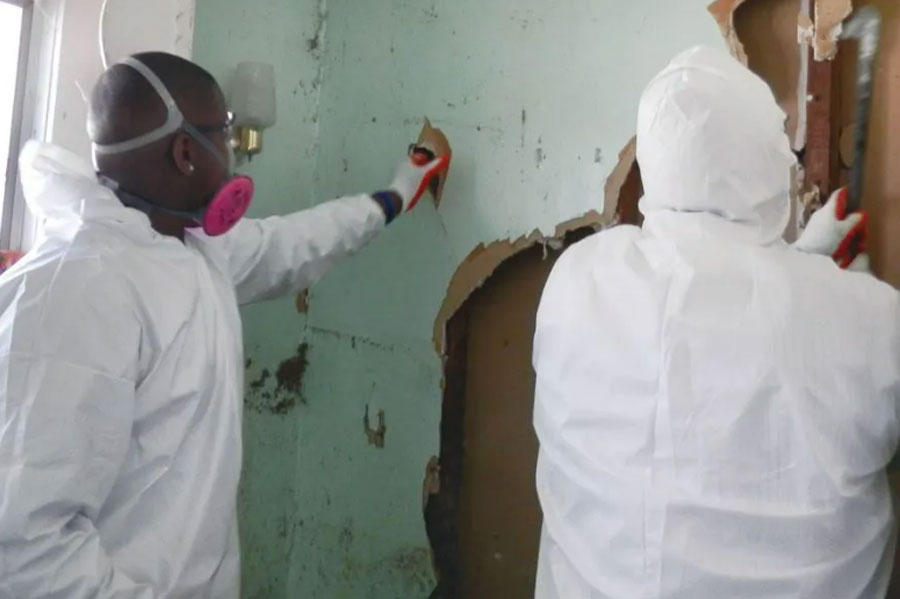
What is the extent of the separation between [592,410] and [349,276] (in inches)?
37.6

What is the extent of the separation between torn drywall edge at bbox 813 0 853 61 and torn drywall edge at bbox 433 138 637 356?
1.11 feet

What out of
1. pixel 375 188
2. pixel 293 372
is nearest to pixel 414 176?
pixel 375 188

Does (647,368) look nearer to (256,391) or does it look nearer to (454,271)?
(454,271)

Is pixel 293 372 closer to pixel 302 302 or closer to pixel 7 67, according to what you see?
pixel 302 302

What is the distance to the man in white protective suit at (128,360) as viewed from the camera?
1111 millimetres

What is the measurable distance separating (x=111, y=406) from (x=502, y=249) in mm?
875

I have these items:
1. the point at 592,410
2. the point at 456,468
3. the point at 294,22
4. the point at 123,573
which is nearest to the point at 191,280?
the point at 123,573

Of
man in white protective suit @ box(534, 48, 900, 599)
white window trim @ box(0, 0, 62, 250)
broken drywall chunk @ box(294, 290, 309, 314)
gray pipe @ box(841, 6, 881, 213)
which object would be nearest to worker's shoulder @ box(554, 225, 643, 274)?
man in white protective suit @ box(534, 48, 900, 599)

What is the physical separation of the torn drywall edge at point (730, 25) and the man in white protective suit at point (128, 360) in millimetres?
839

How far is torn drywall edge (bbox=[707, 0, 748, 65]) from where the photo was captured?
4.91 feet

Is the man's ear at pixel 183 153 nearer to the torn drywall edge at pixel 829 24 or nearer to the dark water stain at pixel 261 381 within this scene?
the dark water stain at pixel 261 381

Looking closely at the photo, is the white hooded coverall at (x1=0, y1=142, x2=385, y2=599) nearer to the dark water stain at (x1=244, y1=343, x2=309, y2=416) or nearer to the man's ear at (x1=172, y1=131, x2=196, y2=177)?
the man's ear at (x1=172, y1=131, x2=196, y2=177)

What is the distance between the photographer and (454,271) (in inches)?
73.9

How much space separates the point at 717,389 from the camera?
1128 millimetres
